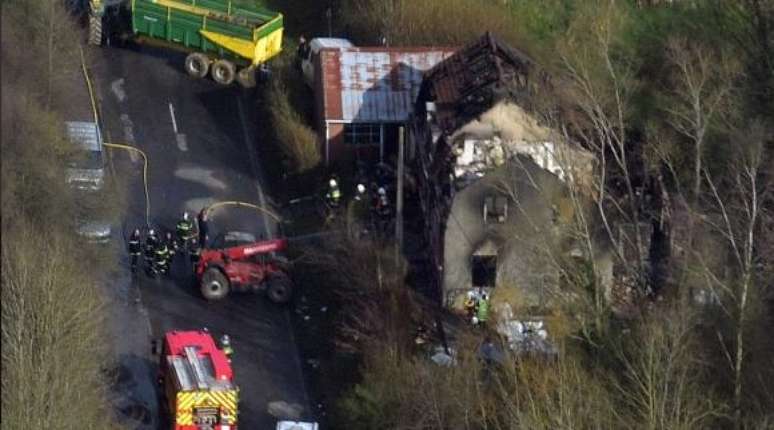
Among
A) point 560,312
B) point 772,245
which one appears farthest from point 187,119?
point 772,245

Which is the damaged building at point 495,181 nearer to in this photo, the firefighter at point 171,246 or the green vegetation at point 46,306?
the firefighter at point 171,246

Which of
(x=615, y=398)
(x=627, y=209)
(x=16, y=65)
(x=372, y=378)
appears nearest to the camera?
(x=16, y=65)

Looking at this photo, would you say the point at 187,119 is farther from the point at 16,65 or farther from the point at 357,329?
the point at 16,65

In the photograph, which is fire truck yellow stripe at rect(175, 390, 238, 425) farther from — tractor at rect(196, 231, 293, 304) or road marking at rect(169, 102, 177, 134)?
road marking at rect(169, 102, 177, 134)

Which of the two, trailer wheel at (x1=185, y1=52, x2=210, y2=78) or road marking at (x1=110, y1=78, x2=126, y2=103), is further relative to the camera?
trailer wheel at (x1=185, y1=52, x2=210, y2=78)

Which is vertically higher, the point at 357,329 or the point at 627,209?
the point at 627,209

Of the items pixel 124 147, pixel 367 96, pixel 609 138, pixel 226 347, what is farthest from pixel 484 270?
pixel 124 147

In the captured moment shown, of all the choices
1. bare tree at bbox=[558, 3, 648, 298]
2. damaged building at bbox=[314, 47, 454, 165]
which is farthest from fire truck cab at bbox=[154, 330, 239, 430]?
damaged building at bbox=[314, 47, 454, 165]
